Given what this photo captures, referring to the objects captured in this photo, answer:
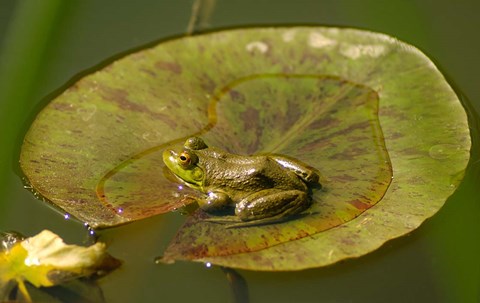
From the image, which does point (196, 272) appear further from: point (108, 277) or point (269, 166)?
point (269, 166)

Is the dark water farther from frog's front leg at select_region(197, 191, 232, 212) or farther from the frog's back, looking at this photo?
the frog's back

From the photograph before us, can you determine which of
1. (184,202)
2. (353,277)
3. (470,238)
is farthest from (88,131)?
(470,238)

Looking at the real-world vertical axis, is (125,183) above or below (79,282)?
above

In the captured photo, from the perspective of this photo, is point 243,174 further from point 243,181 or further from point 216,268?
point 216,268

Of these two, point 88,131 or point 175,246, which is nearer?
point 175,246

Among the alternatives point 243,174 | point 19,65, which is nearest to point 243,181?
point 243,174

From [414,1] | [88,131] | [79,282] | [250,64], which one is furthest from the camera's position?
[414,1]

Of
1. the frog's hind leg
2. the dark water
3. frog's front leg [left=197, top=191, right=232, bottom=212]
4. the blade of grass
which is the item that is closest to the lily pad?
the dark water
